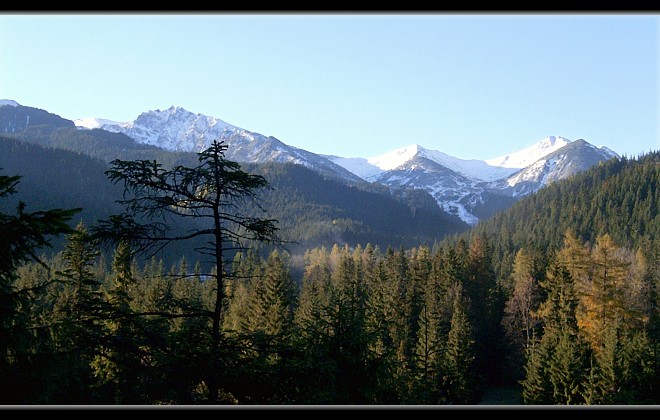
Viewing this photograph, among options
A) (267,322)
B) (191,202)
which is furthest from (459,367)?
(191,202)

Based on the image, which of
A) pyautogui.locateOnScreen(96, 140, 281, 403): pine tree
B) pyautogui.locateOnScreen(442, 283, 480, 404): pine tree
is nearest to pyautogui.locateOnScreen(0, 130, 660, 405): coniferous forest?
pyautogui.locateOnScreen(96, 140, 281, 403): pine tree

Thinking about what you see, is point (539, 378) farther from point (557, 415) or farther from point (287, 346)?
point (557, 415)

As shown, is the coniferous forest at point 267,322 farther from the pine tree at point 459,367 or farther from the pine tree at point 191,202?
the pine tree at point 459,367

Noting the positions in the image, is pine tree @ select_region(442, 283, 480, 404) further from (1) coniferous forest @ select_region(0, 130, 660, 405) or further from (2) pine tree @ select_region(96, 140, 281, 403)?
(2) pine tree @ select_region(96, 140, 281, 403)

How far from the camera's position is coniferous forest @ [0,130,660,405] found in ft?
24.8

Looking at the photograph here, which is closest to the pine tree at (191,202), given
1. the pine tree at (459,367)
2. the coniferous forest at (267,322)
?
the coniferous forest at (267,322)

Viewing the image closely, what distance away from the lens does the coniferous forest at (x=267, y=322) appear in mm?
7555

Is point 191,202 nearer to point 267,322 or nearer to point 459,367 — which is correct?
point 267,322

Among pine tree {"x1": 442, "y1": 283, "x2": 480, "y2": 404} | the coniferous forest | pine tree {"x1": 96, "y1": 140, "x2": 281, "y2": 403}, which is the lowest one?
pine tree {"x1": 442, "y1": 283, "x2": 480, "y2": 404}

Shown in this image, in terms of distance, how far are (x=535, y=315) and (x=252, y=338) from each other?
133 feet

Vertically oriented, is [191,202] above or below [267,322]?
above

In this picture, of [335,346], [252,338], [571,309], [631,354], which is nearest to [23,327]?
[252,338]

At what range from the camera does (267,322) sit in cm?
3431

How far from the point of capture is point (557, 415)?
7.63ft
